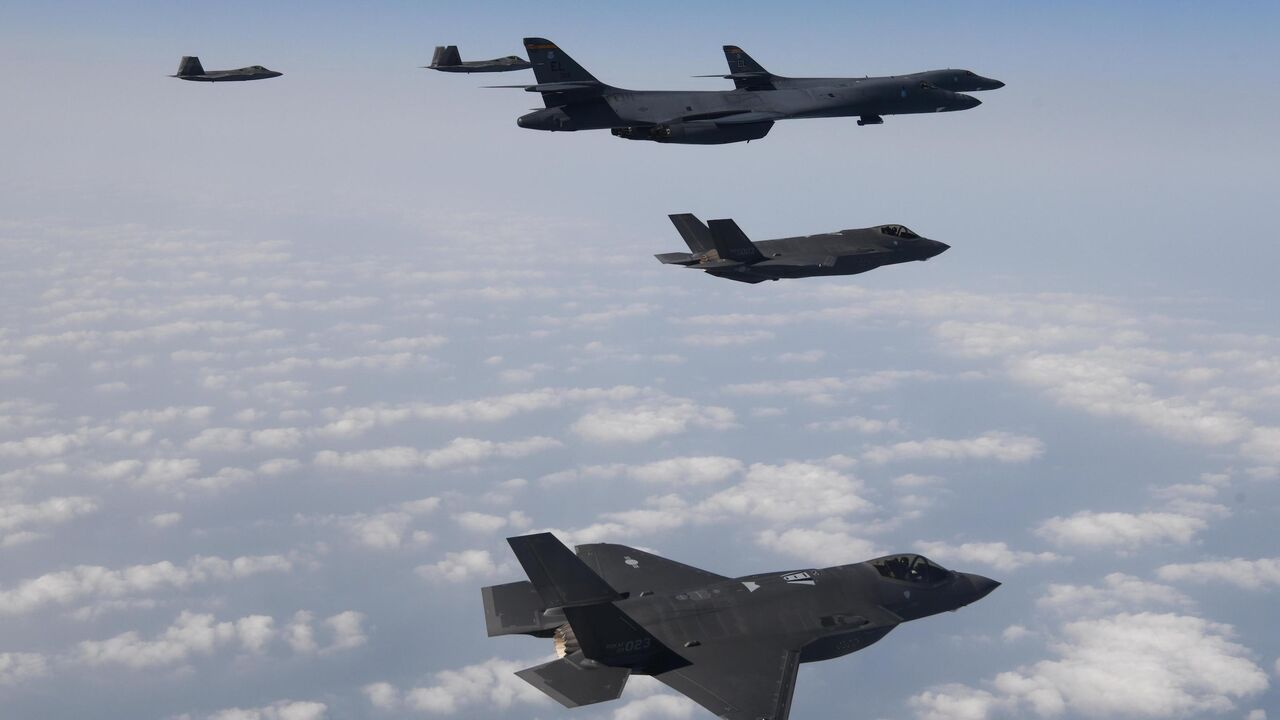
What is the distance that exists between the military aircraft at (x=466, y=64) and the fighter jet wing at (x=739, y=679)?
35374 millimetres

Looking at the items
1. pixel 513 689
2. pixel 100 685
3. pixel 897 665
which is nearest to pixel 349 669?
pixel 513 689

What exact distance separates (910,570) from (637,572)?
11.1m

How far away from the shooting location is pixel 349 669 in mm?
187750

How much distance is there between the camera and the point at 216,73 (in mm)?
52625

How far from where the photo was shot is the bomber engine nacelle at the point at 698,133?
4650cm

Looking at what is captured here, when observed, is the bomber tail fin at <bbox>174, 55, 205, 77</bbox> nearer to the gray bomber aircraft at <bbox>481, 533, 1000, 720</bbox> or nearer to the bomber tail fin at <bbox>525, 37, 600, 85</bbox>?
the bomber tail fin at <bbox>525, 37, 600, 85</bbox>

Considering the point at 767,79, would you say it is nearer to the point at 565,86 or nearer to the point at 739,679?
the point at 565,86

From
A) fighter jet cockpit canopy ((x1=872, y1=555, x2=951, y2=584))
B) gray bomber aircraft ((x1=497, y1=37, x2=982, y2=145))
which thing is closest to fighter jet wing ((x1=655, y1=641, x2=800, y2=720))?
fighter jet cockpit canopy ((x1=872, y1=555, x2=951, y2=584))

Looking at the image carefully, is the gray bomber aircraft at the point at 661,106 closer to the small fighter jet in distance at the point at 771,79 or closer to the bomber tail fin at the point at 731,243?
the small fighter jet in distance at the point at 771,79

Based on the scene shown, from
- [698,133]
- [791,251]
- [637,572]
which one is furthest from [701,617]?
[698,133]

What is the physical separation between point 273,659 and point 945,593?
614ft

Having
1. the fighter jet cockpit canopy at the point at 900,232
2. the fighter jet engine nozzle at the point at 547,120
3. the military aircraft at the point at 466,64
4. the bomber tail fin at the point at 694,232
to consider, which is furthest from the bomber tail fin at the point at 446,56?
the fighter jet cockpit canopy at the point at 900,232

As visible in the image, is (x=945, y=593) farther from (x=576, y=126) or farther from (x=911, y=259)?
(x=576, y=126)

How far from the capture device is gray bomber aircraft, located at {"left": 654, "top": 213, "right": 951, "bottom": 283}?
48406 millimetres
